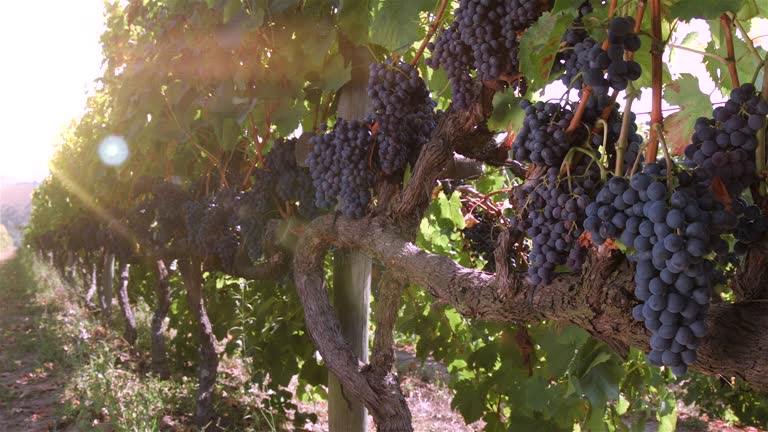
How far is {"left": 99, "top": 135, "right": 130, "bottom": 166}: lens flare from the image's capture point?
3.91 m

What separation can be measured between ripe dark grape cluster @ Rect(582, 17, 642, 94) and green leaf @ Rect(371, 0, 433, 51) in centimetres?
69

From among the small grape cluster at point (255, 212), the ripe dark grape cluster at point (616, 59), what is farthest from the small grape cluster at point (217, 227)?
the ripe dark grape cluster at point (616, 59)

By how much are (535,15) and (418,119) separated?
675mm

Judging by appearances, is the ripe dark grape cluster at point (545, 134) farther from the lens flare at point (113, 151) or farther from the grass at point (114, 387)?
the lens flare at point (113, 151)

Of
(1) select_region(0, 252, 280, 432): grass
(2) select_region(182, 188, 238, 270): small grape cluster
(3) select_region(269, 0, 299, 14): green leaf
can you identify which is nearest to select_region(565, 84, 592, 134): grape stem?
(3) select_region(269, 0, 299, 14): green leaf

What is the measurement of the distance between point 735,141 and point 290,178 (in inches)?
72.2

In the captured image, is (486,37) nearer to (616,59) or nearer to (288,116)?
(616,59)

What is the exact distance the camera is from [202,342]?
15.9 feet

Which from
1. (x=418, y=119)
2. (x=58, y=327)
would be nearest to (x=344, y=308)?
(x=418, y=119)

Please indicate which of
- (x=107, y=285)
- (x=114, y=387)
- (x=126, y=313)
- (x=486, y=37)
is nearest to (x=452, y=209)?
(x=486, y=37)

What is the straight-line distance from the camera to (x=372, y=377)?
1.88 meters

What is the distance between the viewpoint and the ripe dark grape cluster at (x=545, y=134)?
103 cm

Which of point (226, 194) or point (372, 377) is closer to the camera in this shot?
point (372, 377)

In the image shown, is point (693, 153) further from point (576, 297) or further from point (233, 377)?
point (233, 377)
